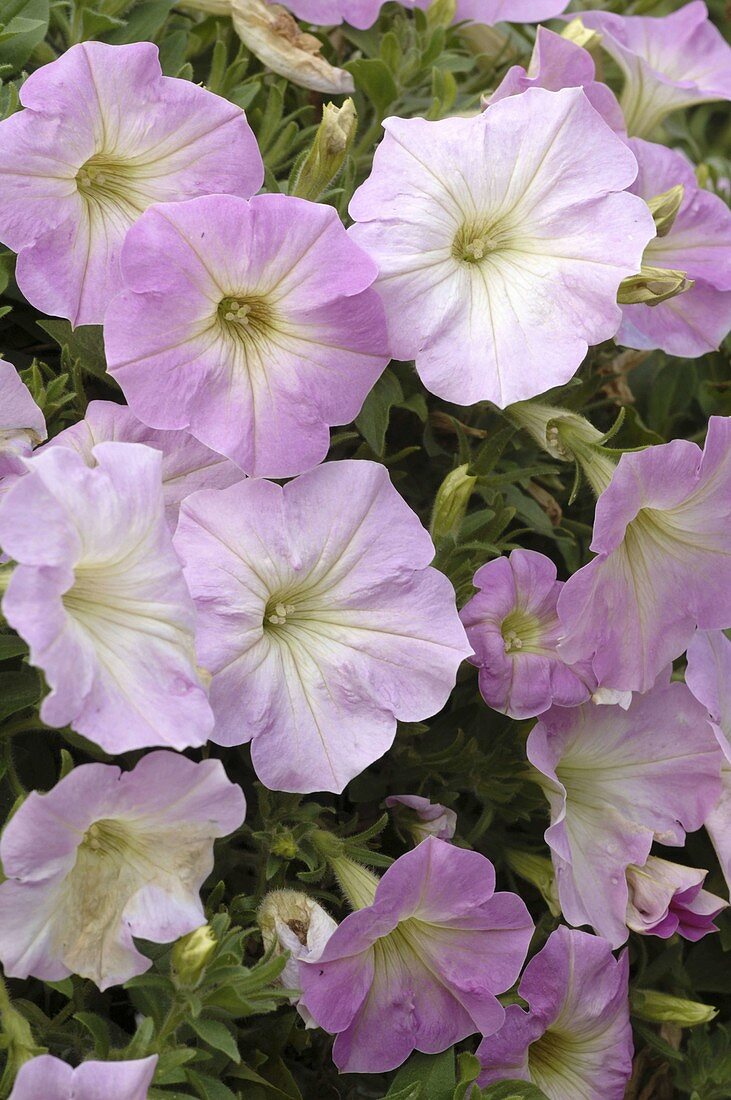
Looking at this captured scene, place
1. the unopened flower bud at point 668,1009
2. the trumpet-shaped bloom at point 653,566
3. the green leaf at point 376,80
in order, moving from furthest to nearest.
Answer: the green leaf at point 376,80, the unopened flower bud at point 668,1009, the trumpet-shaped bloom at point 653,566

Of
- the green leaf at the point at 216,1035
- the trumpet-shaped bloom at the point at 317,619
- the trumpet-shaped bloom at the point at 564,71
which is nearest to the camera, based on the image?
the green leaf at the point at 216,1035

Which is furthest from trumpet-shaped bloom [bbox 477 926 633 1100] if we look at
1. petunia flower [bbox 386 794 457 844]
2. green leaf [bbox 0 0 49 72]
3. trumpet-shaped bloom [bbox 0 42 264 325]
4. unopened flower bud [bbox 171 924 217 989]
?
green leaf [bbox 0 0 49 72]

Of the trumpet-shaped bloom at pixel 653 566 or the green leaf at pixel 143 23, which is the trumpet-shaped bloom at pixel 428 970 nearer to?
the trumpet-shaped bloom at pixel 653 566

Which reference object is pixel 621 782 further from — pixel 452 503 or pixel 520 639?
pixel 452 503

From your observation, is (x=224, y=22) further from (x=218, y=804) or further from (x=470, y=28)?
(x=218, y=804)

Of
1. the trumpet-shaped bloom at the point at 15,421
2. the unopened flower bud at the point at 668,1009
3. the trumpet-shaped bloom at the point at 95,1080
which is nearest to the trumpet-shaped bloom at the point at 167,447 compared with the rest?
the trumpet-shaped bloom at the point at 15,421

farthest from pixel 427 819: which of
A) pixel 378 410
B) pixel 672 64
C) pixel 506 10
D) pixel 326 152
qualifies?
pixel 672 64
